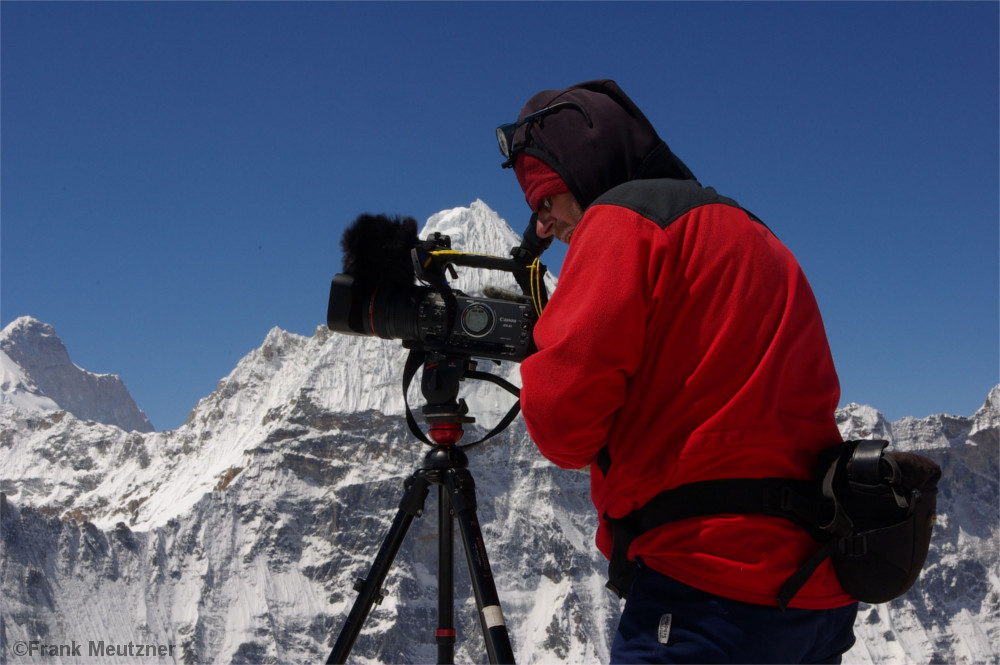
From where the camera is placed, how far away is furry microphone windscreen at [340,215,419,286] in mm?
3309

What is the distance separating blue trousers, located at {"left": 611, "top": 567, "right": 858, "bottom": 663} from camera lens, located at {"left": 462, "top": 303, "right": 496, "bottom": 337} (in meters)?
1.29

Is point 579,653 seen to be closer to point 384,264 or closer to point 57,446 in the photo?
point 57,446

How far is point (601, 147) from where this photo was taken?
7.30 feet

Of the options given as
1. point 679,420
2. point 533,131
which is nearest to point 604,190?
point 533,131

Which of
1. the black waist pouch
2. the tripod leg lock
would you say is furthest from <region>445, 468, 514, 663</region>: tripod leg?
the black waist pouch

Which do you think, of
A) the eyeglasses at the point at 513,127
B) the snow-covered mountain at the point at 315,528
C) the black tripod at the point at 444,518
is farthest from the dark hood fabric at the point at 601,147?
the snow-covered mountain at the point at 315,528

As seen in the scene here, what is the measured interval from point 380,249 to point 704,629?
1956mm

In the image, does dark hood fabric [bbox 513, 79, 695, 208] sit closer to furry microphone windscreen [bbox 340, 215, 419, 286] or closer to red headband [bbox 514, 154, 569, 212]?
red headband [bbox 514, 154, 569, 212]

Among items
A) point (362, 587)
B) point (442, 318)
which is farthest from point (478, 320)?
point (362, 587)

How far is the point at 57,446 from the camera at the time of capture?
540 ft

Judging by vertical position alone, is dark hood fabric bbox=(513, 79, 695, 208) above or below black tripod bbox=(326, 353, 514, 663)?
above

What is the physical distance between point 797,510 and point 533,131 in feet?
3.96

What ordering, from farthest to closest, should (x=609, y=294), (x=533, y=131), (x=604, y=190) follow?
(x=533, y=131) → (x=604, y=190) → (x=609, y=294)

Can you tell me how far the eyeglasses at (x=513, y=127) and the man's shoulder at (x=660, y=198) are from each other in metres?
0.28
